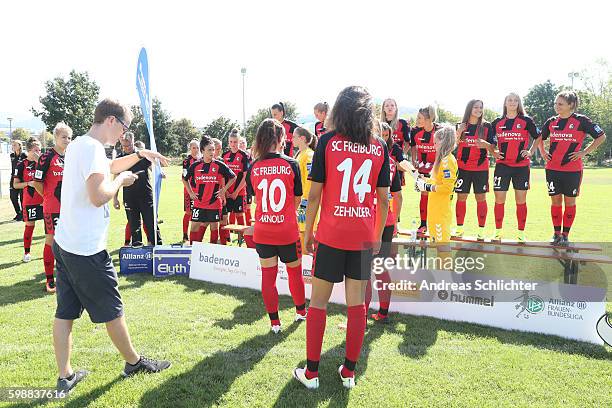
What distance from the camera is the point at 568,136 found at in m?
6.32

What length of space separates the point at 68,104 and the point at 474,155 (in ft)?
165

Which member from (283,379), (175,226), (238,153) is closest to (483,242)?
(283,379)

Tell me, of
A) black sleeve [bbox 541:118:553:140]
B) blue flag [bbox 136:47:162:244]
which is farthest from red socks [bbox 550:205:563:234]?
blue flag [bbox 136:47:162:244]

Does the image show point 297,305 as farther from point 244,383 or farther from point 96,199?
point 96,199

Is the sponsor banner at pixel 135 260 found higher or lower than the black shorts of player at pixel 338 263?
lower

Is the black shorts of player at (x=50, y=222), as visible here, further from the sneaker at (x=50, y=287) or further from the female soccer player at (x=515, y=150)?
the female soccer player at (x=515, y=150)

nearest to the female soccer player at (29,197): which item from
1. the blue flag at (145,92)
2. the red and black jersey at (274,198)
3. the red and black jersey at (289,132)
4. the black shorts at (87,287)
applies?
the blue flag at (145,92)

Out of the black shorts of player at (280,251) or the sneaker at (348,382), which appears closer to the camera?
the sneaker at (348,382)

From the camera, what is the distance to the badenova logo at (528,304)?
4543mm

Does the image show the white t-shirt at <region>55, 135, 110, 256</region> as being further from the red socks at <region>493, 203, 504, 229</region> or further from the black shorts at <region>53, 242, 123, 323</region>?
the red socks at <region>493, 203, 504, 229</region>

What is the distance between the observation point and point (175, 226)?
1167 cm

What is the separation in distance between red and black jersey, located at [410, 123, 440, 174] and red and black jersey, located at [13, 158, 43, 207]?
23.6 feet

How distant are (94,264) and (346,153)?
6.98 ft

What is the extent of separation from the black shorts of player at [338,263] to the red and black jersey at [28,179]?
700 cm
